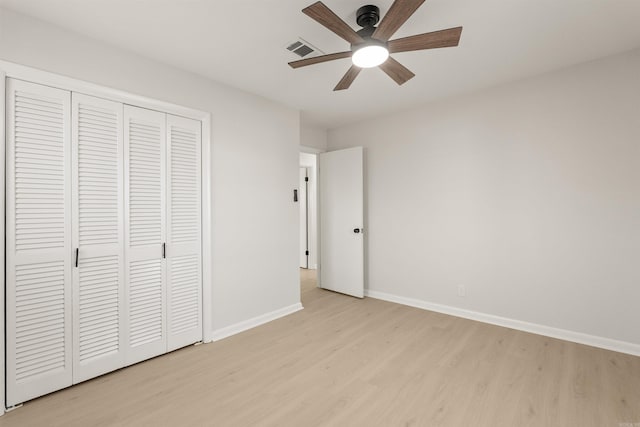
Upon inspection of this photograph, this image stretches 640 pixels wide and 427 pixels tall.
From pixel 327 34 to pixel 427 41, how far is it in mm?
770

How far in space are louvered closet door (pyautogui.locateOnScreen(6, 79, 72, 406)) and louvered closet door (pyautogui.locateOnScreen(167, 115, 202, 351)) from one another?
0.71 m

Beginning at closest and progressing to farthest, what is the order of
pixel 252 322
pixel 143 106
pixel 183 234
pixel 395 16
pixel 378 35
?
1. pixel 395 16
2. pixel 378 35
3. pixel 143 106
4. pixel 183 234
5. pixel 252 322

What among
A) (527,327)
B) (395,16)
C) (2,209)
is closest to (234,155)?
(2,209)

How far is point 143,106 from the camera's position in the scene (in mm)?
2439

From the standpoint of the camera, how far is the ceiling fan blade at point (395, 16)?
1.44 m

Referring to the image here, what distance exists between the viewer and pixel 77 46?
2119mm

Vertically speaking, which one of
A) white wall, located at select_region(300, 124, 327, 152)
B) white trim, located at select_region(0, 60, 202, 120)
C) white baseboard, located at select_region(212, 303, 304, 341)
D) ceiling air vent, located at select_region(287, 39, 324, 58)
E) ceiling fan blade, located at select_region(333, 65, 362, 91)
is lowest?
white baseboard, located at select_region(212, 303, 304, 341)

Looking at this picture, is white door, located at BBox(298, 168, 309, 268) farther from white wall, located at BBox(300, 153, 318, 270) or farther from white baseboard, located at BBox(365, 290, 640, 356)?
white baseboard, located at BBox(365, 290, 640, 356)

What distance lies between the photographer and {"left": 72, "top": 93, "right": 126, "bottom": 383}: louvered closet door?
2.13 meters

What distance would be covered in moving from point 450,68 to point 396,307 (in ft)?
9.35

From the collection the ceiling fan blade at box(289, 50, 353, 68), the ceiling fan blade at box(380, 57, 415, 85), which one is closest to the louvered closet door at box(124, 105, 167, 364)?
the ceiling fan blade at box(289, 50, 353, 68)

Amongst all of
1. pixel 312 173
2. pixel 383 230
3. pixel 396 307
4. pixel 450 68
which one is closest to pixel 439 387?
pixel 396 307

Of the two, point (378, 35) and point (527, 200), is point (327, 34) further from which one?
point (527, 200)

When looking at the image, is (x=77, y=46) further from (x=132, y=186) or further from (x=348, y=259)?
(x=348, y=259)
